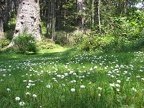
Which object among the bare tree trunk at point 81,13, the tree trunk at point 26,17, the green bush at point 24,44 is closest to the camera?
the green bush at point 24,44

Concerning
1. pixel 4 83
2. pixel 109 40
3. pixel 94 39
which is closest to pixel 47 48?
pixel 94 39

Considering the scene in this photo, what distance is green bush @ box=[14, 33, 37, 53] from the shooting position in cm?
2212

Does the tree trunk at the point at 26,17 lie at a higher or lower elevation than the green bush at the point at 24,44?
higher

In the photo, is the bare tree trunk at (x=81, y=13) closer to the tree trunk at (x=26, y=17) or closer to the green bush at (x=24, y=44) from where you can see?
the tree trunk at (x=26, y=17)

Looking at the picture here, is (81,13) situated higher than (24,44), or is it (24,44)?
(81,13)

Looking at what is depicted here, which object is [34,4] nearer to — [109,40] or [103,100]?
[109,40]

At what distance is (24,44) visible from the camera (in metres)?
22.6

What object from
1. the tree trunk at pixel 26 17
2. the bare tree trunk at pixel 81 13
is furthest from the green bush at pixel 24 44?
the bare tree trunk at pixel 81 13

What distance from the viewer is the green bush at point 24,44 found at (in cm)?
2212

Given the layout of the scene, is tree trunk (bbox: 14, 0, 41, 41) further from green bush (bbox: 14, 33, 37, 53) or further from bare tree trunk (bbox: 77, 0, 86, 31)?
bare tree trunk (bbox: 77, 0, 86, 31)

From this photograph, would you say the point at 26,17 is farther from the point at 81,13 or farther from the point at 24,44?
the point at 81,13

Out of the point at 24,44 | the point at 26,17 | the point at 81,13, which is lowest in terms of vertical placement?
the point at 24,44

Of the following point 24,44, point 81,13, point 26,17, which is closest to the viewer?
point 24,44

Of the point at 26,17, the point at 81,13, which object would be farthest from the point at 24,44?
the point at 81,13
